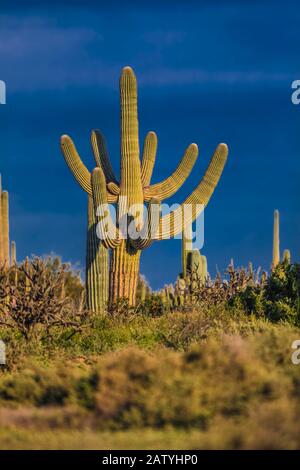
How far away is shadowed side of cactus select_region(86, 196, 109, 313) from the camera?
25.7 m

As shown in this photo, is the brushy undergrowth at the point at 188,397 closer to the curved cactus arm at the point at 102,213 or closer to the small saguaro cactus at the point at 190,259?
the curved cactus arm at the point at 102,213

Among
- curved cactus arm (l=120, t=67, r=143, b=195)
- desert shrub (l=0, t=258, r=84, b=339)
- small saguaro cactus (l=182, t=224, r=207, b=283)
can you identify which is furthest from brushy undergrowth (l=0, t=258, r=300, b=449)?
small saguaro cactus (l=182, t=224, r=207, b=283)

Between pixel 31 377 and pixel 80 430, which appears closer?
pixel 80 430

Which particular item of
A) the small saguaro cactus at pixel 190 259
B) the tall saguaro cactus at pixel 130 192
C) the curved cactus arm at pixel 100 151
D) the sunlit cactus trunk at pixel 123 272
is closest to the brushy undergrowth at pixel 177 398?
the tall saguaro cactus at pixel 130 192

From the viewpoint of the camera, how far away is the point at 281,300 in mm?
19984

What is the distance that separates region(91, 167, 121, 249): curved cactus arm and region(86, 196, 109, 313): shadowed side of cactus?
3.47 ft

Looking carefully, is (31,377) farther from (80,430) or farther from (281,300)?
(281,300)

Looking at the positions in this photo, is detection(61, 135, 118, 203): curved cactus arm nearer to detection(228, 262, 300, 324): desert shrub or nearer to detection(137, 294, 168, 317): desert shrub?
detection(137, 294, 168, 317): desert shrub

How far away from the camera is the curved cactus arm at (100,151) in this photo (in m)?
26.1

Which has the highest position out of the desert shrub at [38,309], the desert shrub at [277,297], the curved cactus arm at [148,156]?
the curved cactus arm at [148,156]

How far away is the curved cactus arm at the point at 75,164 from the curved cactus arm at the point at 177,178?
145 cm

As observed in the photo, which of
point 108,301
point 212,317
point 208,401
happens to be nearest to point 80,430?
point 208,401
